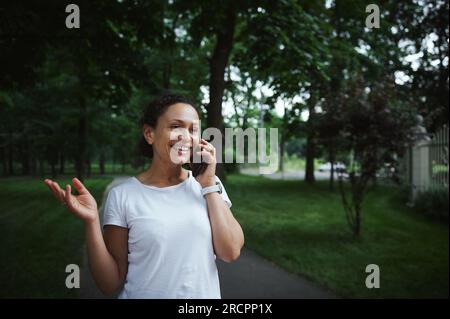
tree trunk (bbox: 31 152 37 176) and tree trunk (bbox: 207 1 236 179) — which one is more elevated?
tree trunk (bbox: 207 1 236 179)

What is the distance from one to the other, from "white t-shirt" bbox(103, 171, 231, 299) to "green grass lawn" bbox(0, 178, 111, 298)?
4.38 ft

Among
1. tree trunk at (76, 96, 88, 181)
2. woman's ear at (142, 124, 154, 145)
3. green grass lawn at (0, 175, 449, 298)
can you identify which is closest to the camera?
woman's ear at (142, 124, 154, 145)

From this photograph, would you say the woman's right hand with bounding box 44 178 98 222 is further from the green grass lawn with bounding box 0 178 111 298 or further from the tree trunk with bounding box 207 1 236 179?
the green grass lawn with bounding box 0 178 111 298

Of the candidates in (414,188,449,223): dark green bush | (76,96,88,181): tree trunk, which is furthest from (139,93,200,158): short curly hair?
(76,96,88,181): tree trunk

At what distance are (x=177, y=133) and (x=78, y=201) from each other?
0.39 m

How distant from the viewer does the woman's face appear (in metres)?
1.33

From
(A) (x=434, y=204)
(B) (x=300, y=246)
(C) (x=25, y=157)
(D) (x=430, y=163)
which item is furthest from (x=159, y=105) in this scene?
(D) (x=430, y=163)

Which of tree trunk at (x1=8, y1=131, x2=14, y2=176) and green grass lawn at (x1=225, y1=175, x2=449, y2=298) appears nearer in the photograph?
tree trunk at (x1=8, y1=131, x2=14, y2=176)

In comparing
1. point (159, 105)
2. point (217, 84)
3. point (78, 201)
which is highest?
point (217, 84)

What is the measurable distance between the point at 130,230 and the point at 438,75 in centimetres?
1392

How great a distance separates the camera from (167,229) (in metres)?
1.33

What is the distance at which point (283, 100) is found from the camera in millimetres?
3162

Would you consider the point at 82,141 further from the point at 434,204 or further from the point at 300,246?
the point at 434,204

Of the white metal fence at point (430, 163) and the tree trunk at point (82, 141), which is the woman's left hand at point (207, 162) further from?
the tree trunk at point (82, 141)
